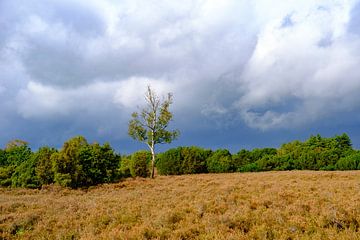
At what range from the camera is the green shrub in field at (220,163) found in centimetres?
5187

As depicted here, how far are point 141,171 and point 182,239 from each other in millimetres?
35758

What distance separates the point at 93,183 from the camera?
33.7m

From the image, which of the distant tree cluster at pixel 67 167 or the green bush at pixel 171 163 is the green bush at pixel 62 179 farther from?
the green bush at pixel 171 163

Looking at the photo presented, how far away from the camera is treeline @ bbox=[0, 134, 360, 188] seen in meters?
32.6

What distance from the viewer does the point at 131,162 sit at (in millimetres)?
45188

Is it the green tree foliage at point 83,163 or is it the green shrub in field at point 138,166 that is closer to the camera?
the green tree foliage at point 83,163

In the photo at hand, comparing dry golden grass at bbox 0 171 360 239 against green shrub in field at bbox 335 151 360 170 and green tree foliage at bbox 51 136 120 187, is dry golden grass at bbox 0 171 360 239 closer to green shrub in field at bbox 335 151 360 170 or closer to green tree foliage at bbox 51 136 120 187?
green tree foliage at bbox 51 136 120 187

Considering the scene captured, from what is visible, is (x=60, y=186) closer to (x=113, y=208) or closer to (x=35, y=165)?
(x=35, y=165)

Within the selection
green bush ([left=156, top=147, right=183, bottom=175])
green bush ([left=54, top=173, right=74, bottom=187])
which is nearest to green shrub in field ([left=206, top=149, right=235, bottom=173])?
green bush ([left=156, top=147, right=183, bottom=175])

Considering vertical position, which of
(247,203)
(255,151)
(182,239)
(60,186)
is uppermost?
(255,151)

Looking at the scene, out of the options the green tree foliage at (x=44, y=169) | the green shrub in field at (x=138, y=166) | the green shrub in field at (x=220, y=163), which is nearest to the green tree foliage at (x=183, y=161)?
the green shrub in field at (x=220, y=163)

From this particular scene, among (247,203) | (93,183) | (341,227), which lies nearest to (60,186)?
(93,183)

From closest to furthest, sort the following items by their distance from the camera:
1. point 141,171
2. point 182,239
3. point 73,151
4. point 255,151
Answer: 1. point 182,239
2. point 73,151
3. point 141,171
4. point 255,151

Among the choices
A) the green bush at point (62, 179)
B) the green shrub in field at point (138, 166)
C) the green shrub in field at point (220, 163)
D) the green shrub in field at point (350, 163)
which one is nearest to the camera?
the green bush at point (62, 179)
